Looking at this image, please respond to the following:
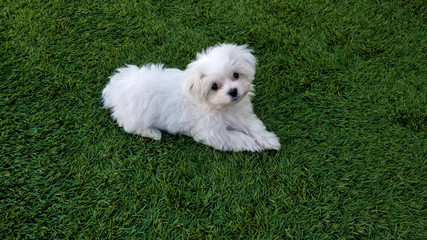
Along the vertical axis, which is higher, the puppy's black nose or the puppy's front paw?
the puppy's black nose

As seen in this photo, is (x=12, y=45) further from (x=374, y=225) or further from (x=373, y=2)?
(x=373, y=2)

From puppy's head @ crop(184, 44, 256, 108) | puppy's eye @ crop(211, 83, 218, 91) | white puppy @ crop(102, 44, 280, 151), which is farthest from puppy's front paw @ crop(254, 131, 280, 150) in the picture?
puppy's eye @ crop(211, 83, 218, 91)

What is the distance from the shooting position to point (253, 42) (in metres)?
3.00

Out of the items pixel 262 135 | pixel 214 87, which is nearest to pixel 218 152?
pixel 262 135

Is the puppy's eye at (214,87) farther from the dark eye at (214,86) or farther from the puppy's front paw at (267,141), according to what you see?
the puppy's front paw at (267,141)

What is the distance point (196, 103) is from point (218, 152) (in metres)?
0.42

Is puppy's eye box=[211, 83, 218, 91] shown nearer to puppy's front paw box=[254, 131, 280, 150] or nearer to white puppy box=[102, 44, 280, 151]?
white puppy box=[102, 44, 280, 151]

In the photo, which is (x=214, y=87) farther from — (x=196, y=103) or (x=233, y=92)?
(x=196, y=103)

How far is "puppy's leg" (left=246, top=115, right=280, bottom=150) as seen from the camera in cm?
235

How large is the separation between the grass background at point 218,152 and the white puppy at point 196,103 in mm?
116

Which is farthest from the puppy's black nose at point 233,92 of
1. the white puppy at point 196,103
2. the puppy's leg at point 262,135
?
the puppy's leg at point 262,135

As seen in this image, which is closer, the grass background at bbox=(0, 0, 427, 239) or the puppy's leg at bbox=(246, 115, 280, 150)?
the grass background at bbox=(0, 0, 427, 239)

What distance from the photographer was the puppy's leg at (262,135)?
235cm

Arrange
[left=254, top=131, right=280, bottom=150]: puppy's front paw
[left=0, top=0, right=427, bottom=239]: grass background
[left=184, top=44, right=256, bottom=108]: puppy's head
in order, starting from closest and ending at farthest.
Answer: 1. [left=184, top=44, right=256, bottom=108]: puppy's head
2. [left=0, top=0, right=427, bottom=239]: grass background
3. [left=254, top=131, right=280, bottom=150]: puppy's front paw
